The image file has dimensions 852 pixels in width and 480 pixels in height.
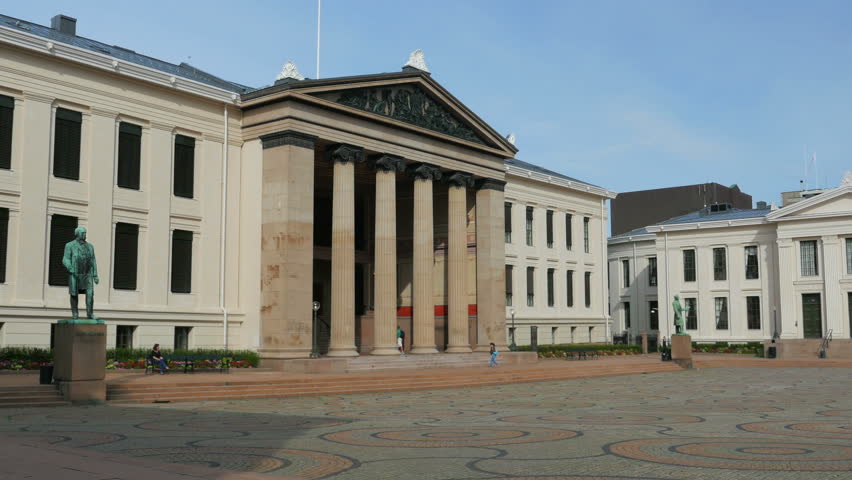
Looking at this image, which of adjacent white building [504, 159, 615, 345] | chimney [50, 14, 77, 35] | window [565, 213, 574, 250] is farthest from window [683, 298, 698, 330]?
chimney [50, 14, 77, 35]

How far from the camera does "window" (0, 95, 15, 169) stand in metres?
34.2

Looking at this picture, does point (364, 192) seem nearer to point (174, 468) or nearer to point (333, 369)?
point (333, 369)

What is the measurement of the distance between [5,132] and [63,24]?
10.2 meters

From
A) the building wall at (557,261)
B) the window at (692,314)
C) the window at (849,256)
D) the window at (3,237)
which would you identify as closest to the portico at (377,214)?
the building wall at (557,261)

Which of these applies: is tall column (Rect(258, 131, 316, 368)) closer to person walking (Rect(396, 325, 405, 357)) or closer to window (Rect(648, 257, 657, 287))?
person walking (Rect(396, 325, 405, 357))

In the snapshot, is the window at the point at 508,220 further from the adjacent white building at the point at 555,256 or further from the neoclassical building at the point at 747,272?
the neoclassical building at the point at 747,272

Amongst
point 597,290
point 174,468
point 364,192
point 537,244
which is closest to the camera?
point 174,468

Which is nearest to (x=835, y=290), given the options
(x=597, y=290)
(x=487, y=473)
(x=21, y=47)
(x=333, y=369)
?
(x=597, y=290)

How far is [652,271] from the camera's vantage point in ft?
276

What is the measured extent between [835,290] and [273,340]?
47.4 meters

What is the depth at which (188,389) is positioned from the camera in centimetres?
2731

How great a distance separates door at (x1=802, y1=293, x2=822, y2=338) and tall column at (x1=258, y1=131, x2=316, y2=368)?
151 feet

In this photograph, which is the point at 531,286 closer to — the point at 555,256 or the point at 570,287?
the point at 555,256

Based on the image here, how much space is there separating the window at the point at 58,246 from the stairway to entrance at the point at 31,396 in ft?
40.1
